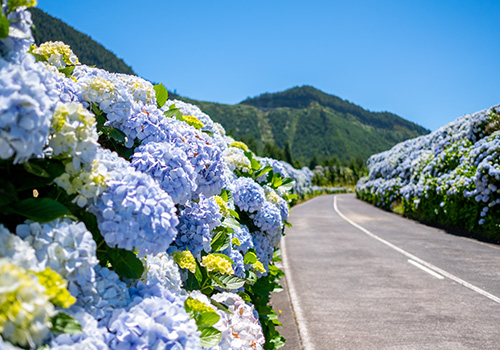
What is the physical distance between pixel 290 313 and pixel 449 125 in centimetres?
1502

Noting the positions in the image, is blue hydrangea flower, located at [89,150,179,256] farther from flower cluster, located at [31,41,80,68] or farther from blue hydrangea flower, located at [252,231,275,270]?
blue hydrangea flower, located at [252,231,275,270]

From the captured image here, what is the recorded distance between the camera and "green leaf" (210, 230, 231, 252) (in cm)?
261

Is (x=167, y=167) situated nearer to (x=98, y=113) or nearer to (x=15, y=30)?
(x=98, y=113)

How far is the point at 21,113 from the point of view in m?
1.03

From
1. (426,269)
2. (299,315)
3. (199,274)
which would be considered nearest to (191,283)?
(199,274)

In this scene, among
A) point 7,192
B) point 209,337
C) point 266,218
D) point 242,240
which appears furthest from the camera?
point 266,218

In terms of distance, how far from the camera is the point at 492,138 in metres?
11.7

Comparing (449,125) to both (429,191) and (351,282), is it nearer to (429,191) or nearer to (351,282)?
(429,191)

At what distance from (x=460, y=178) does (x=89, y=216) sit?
1312 cm

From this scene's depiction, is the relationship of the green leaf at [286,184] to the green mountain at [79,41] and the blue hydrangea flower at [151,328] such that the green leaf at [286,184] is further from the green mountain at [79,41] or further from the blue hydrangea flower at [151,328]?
the green mountain at [79,41]

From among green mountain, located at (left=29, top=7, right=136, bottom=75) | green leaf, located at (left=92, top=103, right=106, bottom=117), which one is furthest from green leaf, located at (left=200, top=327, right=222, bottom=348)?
green mountain, located at (left=29, top=7, right=136, bottom=75)

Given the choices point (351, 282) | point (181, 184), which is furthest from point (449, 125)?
point (181, 184)

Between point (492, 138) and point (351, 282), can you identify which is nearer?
point (351, 282)

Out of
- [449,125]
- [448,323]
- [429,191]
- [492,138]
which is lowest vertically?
[448,323]
